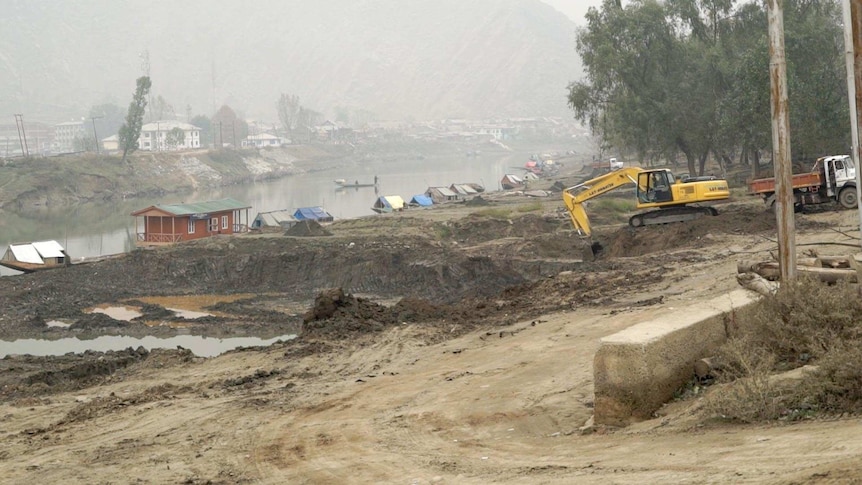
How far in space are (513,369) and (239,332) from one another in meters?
17.3

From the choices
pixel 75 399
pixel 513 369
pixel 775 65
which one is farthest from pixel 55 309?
pixel 775 65

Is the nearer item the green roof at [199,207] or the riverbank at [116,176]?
the green roof at [199,207]

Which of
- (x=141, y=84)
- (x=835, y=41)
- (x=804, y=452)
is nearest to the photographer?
(x=804, y=452)

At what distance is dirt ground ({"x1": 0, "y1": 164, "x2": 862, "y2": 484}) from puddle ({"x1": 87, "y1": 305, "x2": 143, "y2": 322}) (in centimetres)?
46

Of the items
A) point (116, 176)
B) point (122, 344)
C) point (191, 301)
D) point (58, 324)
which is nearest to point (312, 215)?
point (191, 301)

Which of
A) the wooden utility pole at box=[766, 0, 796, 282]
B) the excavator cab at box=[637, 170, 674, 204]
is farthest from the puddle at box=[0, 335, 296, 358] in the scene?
the wooden utility pole at box=[766, 0, 796, 282]

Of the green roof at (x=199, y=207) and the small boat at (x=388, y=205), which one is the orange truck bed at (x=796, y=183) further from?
the small boat at (x=388, y=205)

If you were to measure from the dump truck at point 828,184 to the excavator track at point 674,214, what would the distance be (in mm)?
2394

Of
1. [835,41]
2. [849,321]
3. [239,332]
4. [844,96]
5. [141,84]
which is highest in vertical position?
[141,84]

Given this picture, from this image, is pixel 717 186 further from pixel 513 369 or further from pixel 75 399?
pixel 75 399

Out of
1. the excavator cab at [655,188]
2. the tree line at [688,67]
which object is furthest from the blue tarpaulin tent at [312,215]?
the excavator cab at [655,188]

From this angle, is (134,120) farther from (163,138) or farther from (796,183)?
(796,183)

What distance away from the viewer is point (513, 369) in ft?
53.6

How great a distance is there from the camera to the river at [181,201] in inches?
2653
